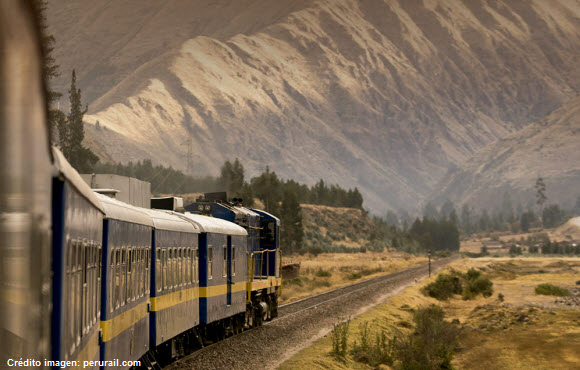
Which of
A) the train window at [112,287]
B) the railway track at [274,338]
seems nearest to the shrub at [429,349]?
the railway track at [274,338]

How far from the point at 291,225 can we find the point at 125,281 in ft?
422

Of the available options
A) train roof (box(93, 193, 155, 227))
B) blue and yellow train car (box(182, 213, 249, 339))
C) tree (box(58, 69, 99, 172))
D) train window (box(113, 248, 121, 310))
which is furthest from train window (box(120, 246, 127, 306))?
tree (box(58, 69, 99, 172))

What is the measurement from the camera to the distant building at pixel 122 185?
18734 mm

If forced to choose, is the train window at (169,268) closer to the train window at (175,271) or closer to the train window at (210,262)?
the train window at (175,271)

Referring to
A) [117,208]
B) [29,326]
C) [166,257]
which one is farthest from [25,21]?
[166,257]

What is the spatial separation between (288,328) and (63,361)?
1044 inches

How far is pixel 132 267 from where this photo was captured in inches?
517

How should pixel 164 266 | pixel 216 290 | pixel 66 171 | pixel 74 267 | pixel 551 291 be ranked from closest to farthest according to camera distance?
pixel 66 171
pixel 74 267
pixel 164 266
pixel 216 290
pixel 551 291

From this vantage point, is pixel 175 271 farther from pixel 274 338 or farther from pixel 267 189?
pixel 267 189

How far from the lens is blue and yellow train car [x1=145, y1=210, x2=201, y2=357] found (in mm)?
16297

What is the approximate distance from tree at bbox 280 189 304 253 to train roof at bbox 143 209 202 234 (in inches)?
4665

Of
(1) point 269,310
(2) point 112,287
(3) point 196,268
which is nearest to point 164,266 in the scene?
(3) point 196,268

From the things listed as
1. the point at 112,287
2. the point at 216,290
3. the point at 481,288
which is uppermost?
the point at 112,287

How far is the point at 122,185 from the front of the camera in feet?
63.7
